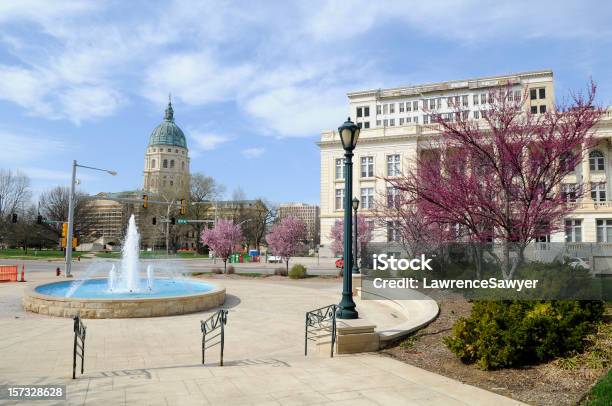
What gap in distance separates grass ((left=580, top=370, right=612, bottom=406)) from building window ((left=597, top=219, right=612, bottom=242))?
55.0 meters

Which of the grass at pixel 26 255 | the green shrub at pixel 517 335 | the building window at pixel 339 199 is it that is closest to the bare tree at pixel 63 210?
the grass at pixel 26 255

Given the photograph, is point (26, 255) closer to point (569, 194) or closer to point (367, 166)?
point (367, 166)

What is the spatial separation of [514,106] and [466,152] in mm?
1904

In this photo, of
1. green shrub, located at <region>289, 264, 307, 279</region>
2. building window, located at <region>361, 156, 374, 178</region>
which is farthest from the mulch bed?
building window, located at <region>361, 156, 374, 178</region>

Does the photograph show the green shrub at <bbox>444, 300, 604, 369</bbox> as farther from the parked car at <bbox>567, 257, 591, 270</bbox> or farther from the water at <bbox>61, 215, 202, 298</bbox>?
the water at <bbox>61, 215, 202, 298</bbox>

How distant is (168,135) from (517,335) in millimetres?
163173

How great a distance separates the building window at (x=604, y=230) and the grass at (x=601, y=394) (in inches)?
2163

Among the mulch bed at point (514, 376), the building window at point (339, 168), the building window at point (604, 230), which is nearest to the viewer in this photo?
the mulch bed at point (514, 376)

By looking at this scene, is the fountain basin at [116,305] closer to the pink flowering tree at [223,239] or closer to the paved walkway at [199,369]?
the paved walkway at [199,369]

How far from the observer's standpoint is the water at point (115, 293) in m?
17.9

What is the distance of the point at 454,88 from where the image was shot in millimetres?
77938

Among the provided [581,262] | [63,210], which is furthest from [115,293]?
[63,210]

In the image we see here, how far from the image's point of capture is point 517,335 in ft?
23.9

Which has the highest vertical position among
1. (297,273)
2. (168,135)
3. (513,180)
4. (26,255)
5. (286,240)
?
(168,135)
